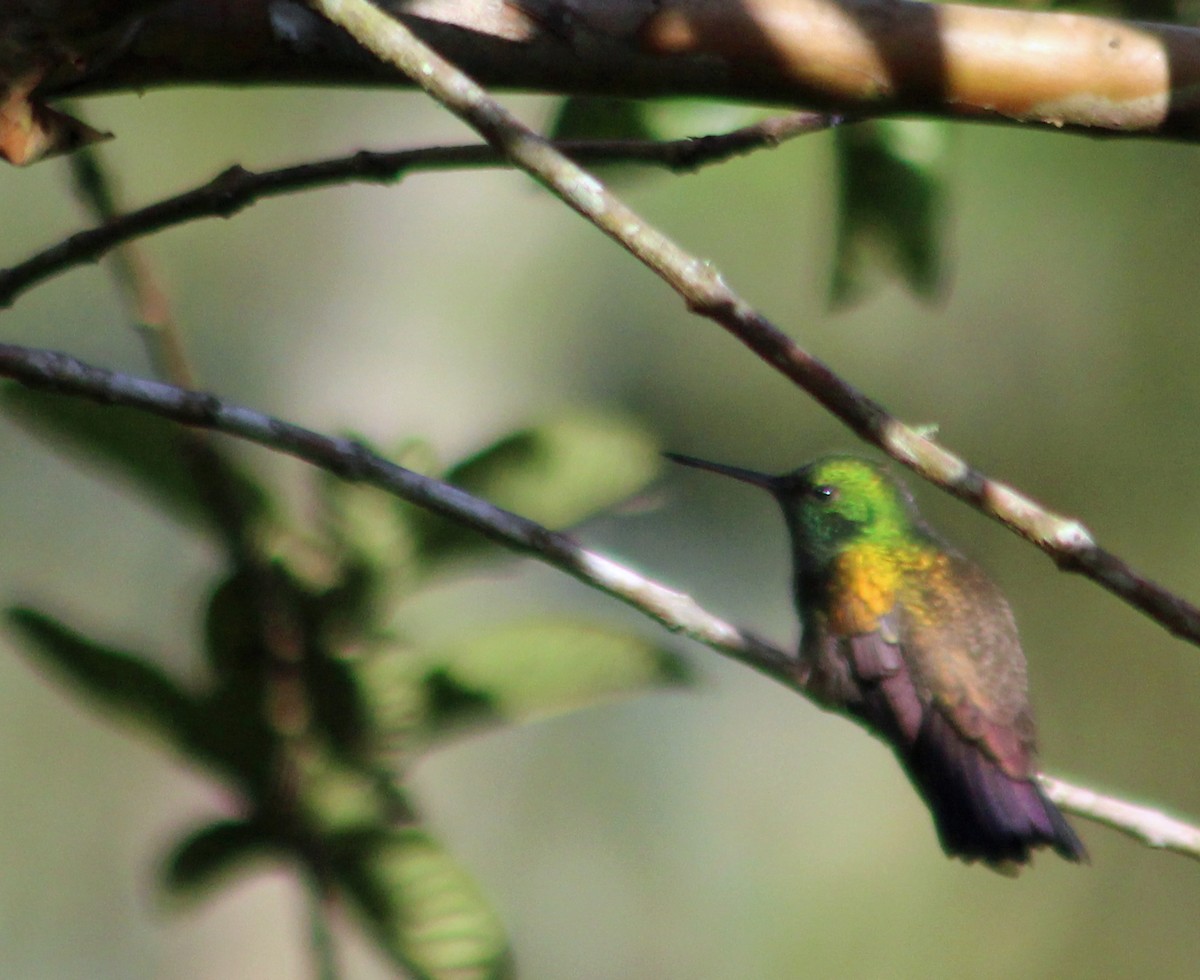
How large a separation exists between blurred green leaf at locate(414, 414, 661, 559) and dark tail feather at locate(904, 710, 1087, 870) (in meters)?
1.25

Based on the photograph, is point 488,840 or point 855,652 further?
point 488,840

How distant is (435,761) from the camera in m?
6.06

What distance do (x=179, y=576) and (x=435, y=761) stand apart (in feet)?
4.48

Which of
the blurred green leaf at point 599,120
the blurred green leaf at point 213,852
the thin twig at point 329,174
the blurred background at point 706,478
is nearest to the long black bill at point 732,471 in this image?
the blurred green leaf at point 599,120

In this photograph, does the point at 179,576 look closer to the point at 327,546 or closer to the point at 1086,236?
the point at 327,546

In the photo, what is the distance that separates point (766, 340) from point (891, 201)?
0.75m

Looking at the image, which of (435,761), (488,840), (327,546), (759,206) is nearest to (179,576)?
(435,761)

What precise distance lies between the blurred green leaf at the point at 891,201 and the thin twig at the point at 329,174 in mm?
282

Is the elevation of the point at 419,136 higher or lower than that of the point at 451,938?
higher

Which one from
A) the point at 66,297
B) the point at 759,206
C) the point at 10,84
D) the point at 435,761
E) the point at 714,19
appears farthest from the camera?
the point at 759,206

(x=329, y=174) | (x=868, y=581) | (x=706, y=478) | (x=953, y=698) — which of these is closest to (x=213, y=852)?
(x=329, y=174)

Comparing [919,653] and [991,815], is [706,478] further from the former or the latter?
[991,815]

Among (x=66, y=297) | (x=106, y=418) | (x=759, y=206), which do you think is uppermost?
(x=759, y=206)

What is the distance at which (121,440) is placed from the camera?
5.87 ft
